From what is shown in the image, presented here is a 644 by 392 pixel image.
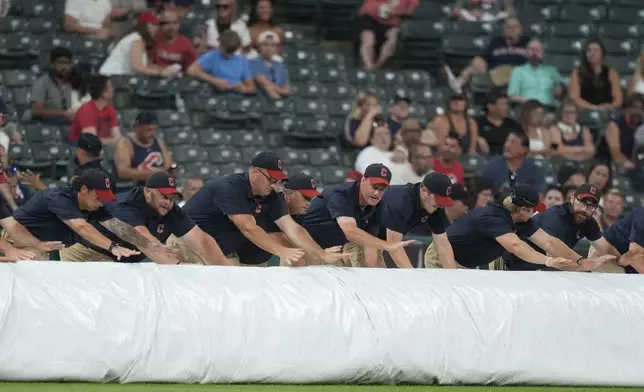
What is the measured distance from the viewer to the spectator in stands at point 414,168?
17688 mm

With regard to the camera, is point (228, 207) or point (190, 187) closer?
point (228, 207)

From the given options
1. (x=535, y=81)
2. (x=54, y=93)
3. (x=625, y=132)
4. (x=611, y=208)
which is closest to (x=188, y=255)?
(x=54, y=93)

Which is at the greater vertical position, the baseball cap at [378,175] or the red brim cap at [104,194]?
the baseball cap at [378,175]

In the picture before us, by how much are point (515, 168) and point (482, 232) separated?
4.88 m

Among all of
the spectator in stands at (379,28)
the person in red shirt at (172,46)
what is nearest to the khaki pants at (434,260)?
the person in red shirt at (172,46)

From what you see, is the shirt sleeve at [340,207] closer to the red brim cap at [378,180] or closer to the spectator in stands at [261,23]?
the red brim cap at [378,180]

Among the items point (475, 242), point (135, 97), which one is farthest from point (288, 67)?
point (475, 242)

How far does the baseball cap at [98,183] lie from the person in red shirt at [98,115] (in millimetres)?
4825

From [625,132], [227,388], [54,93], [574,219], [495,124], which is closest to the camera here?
[227,388]

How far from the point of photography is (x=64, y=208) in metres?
12.3

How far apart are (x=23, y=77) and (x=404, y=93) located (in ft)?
17.8

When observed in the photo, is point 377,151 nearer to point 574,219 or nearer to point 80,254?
point 574,219

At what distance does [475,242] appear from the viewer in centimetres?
1378

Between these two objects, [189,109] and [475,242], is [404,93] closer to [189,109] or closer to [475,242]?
[189,109]
